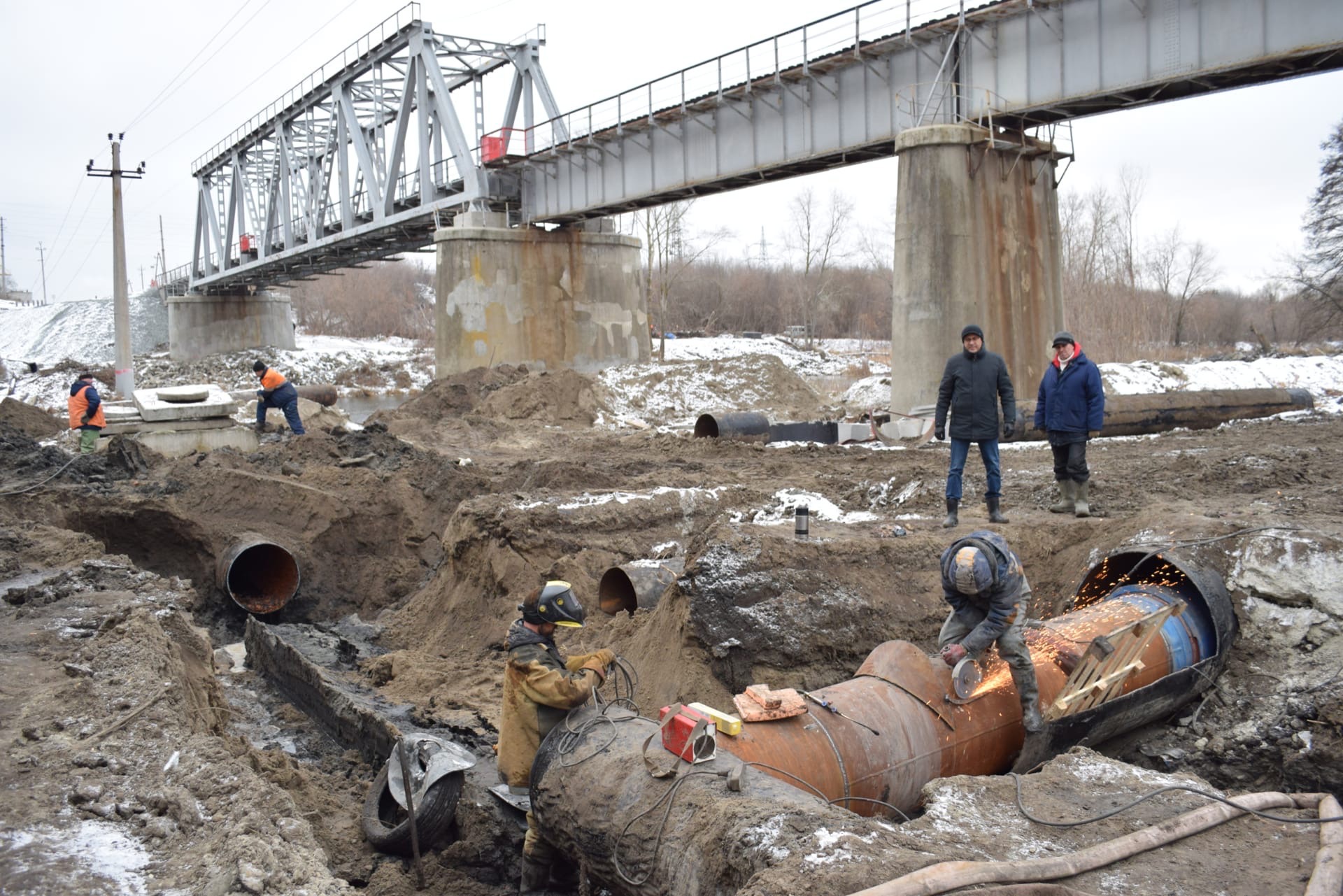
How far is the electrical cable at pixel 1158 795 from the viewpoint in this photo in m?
4.38

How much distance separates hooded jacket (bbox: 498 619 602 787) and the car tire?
1.67ft

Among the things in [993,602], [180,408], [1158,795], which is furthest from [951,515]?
[180,408]

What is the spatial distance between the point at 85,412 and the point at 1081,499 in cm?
1596

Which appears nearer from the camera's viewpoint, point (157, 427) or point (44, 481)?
point (44, 481)

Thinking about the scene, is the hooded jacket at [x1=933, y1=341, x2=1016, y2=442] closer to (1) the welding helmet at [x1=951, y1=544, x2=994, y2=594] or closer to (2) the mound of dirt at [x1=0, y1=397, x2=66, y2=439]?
(1) the welding helmet at [x1=951, y1=544, x2=994, y2=594]

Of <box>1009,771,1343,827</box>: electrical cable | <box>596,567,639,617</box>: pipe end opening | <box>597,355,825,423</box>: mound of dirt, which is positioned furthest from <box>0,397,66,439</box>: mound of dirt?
<box>1009,771,1343,827</box>: electrical cable

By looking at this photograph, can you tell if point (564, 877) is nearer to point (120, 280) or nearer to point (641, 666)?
point (641, 666)

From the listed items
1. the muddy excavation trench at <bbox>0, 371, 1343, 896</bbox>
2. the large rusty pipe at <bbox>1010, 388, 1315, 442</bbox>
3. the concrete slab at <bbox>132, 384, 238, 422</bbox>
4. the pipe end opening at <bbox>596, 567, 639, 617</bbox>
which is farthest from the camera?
the concrete slab at <bbox>132, 384, 238, 422</bbox>

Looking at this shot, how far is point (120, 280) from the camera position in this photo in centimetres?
2939

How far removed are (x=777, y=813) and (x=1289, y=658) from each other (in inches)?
188

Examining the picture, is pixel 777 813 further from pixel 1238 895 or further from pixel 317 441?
pixel 317 441

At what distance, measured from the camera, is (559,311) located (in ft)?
97.3

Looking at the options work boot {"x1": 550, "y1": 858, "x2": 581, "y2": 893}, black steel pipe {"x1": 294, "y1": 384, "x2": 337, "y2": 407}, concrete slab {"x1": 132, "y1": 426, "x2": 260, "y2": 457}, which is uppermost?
black steel pipe {"x1": 294, "y1": 384, "x2": 337, "y2": 407}

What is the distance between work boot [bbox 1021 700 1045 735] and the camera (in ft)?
19.4
